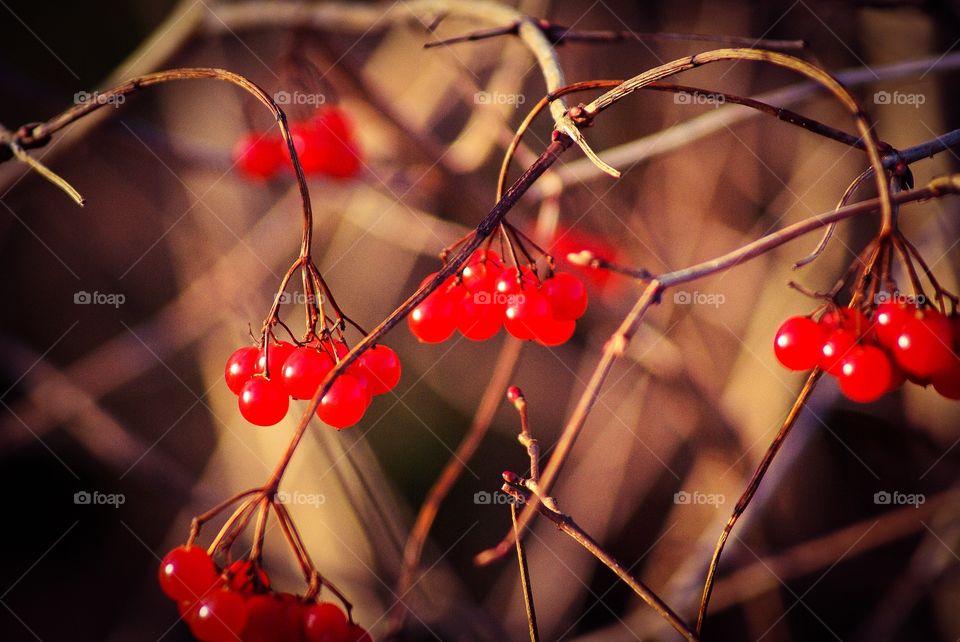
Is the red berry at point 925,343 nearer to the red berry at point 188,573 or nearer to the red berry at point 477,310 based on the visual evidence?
the red berry at point 477,310

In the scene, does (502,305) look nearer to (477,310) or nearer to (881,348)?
(477,310)

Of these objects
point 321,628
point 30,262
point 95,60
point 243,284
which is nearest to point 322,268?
point 243,284

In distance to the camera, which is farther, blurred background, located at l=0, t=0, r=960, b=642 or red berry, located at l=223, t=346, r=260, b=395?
blurred background, located at l=0, t=0, r=960, b=642

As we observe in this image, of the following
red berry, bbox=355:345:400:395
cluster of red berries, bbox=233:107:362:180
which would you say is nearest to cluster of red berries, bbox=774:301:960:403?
red berry, bbox=355:345:400:395

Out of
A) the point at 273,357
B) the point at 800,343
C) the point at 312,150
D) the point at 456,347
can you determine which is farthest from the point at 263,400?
the point at 456,347

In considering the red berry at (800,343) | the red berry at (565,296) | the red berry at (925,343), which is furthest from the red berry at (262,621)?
the red berry at (925,343)

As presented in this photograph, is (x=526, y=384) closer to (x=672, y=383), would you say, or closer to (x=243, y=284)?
(x=672, y=383)

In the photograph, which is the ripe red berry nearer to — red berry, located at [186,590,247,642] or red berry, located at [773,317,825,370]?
red berry, located at [773,317,825,370]
